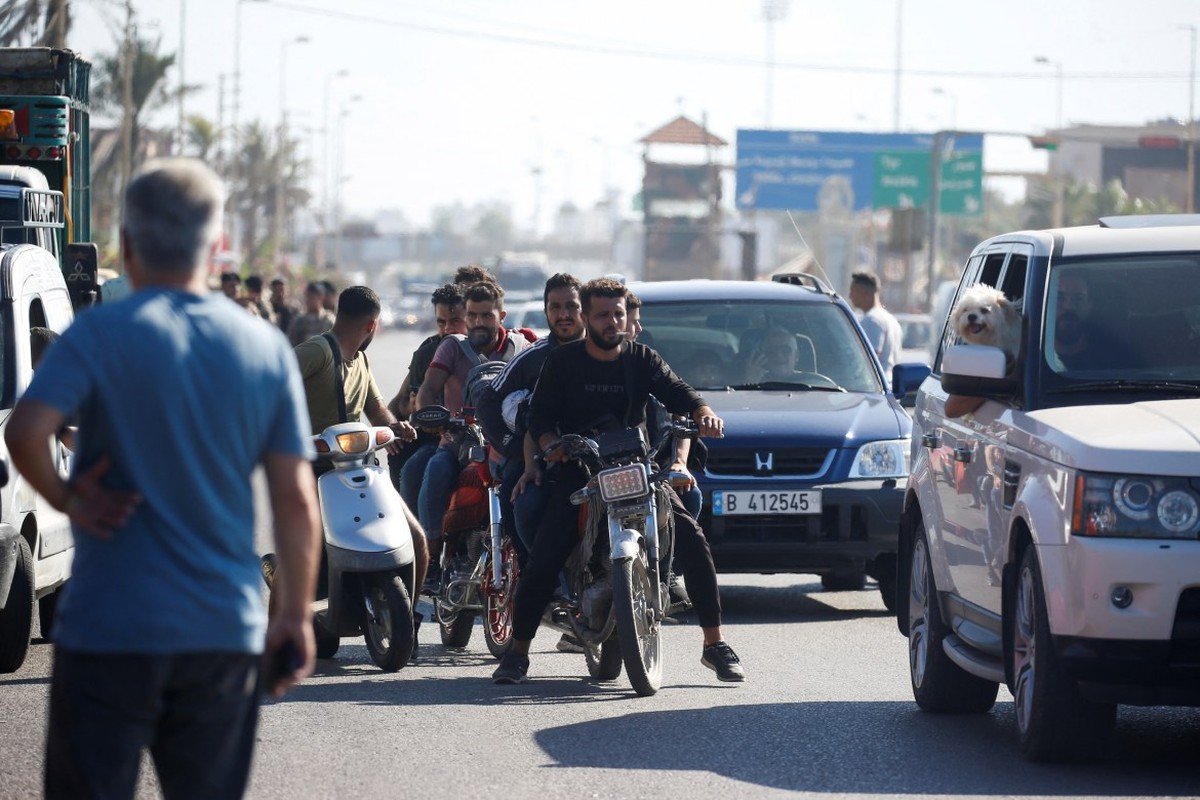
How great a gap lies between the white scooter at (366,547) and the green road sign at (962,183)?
183ft

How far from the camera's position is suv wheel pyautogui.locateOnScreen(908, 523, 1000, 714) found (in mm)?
8703

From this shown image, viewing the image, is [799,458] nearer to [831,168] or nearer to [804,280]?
[804,280]

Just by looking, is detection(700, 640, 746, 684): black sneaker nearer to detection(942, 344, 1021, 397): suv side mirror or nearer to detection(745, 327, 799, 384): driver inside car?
detection(942, 344, 1021, 397): suv side mirror

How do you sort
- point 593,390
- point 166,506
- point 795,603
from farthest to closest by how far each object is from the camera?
1. point 795,603
2. point 593,390
3. point 166,506

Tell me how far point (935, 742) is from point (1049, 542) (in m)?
1.33

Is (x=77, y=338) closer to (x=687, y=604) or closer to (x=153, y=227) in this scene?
(x=153, y=227)

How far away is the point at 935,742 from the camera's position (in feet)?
26.6

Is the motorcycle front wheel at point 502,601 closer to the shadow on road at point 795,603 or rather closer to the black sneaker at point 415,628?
the black sneaker at point 415,628

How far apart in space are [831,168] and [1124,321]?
5389cm

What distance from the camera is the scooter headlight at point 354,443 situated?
31.5ft

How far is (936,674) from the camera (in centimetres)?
871

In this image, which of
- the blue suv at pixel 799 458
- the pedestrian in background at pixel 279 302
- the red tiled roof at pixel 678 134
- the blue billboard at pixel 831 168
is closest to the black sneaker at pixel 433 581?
the blue suv at pixel 799 458

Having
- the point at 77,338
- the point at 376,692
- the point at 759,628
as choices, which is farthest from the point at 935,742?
the point at 77,338

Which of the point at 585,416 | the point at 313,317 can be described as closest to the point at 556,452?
the point at 585,416
